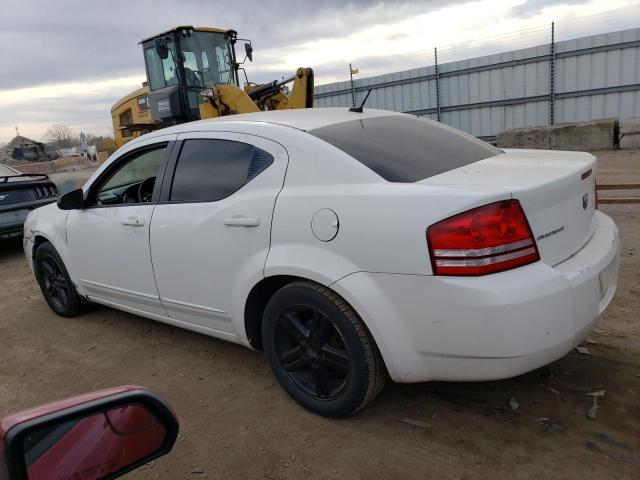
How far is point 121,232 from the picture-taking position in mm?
3551

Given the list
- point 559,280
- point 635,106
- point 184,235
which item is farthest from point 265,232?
point 635,106

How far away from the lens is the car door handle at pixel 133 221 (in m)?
3.38

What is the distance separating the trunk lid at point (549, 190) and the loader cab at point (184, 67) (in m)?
9.03

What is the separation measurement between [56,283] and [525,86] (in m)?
15.4

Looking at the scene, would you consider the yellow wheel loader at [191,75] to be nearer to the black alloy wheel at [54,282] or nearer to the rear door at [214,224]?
the black alloy wheel at [54,282]

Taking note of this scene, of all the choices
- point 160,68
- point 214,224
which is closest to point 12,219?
point 160,68

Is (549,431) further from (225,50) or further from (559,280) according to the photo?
(225,50)

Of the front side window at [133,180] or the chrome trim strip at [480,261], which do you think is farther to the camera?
the front side window at [133,180]

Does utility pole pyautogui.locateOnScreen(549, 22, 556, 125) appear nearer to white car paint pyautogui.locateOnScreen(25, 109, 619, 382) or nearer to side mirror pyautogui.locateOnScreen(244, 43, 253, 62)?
side mirror pyautogui.locateOnScreen(244, 43, 253, 62)

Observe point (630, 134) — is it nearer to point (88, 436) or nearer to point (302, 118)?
point (302, 118)

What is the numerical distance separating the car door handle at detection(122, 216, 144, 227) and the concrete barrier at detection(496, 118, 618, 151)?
460 inches

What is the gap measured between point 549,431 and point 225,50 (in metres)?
11.0

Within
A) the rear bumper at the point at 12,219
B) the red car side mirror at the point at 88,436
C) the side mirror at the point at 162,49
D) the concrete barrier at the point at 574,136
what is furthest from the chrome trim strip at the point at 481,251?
the concrete barrier at the point at 574,136

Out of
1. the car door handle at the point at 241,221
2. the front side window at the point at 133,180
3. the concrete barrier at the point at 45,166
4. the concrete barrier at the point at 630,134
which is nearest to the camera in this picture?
the car door handle at the point at 241,221
